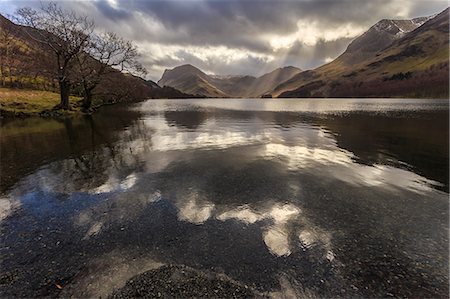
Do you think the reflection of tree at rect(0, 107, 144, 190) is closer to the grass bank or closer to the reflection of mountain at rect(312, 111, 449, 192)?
the grass bank

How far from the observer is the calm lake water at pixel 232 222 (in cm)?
886


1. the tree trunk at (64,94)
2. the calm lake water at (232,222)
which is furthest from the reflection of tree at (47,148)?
the tree trunk at (64,94)

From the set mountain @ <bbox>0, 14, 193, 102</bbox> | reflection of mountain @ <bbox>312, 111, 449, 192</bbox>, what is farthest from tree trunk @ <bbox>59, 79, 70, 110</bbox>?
reflection of mountain @ <bbox>312, 111, 449, 192</bbox>

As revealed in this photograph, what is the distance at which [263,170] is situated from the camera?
20438 mm

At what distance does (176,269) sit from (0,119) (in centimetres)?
5856

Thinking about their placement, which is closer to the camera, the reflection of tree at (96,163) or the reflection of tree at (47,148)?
the reflection of tree at (96,163)

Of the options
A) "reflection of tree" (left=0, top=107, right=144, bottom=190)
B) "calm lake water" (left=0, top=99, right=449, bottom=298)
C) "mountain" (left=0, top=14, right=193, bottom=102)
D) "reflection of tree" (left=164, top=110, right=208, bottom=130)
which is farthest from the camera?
"mountain" (left=0, top=14, right=193, bottom=102)

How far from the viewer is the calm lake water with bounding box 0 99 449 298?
8859 millimetres

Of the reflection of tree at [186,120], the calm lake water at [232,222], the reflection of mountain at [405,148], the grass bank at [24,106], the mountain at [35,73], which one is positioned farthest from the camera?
the mountain at [35,73]

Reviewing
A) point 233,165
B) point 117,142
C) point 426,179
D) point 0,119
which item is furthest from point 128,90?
point 426,179

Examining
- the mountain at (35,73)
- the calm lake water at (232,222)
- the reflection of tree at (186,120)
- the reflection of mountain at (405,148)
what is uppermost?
the mountain at (35,73)

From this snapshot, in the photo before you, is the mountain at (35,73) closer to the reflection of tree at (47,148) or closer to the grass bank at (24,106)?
the grass bank at (24,106)

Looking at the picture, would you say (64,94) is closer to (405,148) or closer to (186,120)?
(186,120)

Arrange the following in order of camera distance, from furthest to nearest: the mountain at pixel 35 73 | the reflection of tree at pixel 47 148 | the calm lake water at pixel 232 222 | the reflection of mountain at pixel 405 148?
the mountain at pixel 35 73 → the reflection of mountain at pixel 405 148 → the reflection of tree at pixel 47 148 → the calm lake water at pixel 232 222
